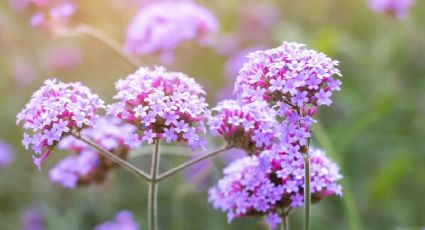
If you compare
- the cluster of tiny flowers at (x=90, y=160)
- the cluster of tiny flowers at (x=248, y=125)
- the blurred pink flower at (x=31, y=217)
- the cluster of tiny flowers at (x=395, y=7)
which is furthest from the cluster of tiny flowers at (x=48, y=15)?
the cluster of tiny flowers at (x=395, y=7)

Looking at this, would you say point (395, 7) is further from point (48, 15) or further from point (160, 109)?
point (160, 109)

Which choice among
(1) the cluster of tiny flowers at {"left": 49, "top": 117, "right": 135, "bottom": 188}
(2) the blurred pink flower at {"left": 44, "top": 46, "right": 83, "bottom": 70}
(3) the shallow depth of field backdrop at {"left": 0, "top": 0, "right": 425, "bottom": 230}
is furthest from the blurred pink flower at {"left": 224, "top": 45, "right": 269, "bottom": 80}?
(1) the cluster of tiny flowers at {"left": 49, "top": 117, "right": 135, "bottom": 188}

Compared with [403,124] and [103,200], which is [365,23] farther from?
[103,200]

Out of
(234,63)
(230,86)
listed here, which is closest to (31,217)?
(230,86)

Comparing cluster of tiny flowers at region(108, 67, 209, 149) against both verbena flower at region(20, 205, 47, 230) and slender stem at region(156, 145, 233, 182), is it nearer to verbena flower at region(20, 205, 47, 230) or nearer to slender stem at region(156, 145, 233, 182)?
slender stem at region(156, 145, 233, 182)

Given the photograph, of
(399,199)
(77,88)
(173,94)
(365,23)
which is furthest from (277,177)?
(365,23)
